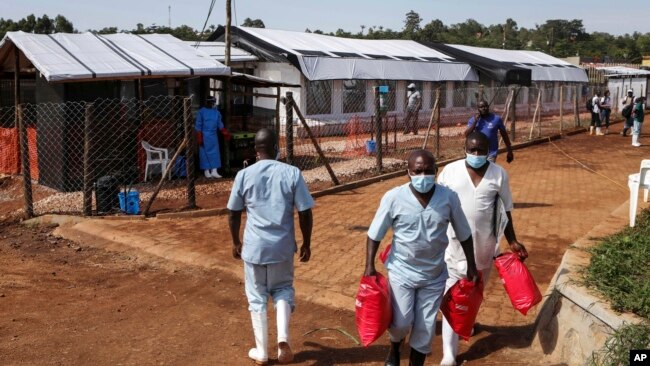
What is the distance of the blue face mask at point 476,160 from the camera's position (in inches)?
180

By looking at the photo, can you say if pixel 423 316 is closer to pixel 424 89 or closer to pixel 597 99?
pixel 597 99

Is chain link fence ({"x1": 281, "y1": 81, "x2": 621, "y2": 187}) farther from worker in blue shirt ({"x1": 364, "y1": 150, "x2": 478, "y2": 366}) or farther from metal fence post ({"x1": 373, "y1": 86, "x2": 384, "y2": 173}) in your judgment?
worker in blue shirt ({"x1": 364, "y1": 150, "x2": 478, "y2": 366})

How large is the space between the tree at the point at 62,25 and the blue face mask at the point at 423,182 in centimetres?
5366

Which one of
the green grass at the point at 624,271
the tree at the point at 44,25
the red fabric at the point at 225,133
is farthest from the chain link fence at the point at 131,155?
the tree at the point at 44,25

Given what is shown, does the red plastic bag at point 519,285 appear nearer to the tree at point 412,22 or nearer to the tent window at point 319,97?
the tent window at point 319,97

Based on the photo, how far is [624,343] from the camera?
3.79 metres

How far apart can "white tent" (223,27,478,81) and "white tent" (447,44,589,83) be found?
14.7 feet

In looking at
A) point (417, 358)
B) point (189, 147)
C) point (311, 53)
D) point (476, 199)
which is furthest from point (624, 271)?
point (311, 53)

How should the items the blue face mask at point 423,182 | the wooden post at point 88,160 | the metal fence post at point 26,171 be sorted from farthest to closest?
the metal fence post at point 26,171, the wooden post at point 88,160, the blue face mask at point 423,182

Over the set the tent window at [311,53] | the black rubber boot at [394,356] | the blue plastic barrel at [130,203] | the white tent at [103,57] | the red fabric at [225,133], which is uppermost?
the tent window at [311,53]

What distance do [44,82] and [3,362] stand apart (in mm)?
9305

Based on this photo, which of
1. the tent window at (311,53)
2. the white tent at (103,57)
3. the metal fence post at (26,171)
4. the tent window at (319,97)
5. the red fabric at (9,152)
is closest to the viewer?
the metal fence post at (26,171)

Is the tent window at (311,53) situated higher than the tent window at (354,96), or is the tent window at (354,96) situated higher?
the tent window at (311,53)

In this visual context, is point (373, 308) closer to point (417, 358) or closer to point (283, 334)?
point (417, 358)
